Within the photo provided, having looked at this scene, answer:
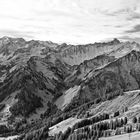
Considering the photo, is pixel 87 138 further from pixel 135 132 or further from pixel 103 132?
pixel 135 132

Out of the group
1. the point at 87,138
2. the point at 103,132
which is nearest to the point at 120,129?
the point at 103,132

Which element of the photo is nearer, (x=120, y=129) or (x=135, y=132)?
(x=135, y=132)

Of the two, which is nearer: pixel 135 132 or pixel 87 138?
pixel 135 132

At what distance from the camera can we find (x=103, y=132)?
199250 millimetres

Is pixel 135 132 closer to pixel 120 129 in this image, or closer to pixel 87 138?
pixel 120 129

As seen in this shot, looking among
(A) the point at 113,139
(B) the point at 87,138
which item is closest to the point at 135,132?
(A) the point at 113,139

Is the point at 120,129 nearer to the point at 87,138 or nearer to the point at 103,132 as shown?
the point at 103,132

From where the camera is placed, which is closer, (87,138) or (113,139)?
(113,139)

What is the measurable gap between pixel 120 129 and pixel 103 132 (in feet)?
42.0

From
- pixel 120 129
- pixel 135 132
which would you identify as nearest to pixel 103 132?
pixel 120 129

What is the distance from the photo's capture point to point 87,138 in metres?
197

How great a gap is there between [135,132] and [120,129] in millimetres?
18768

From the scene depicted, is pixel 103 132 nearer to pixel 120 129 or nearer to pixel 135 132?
pixel 120 129

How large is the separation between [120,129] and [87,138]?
25376 millimetres
